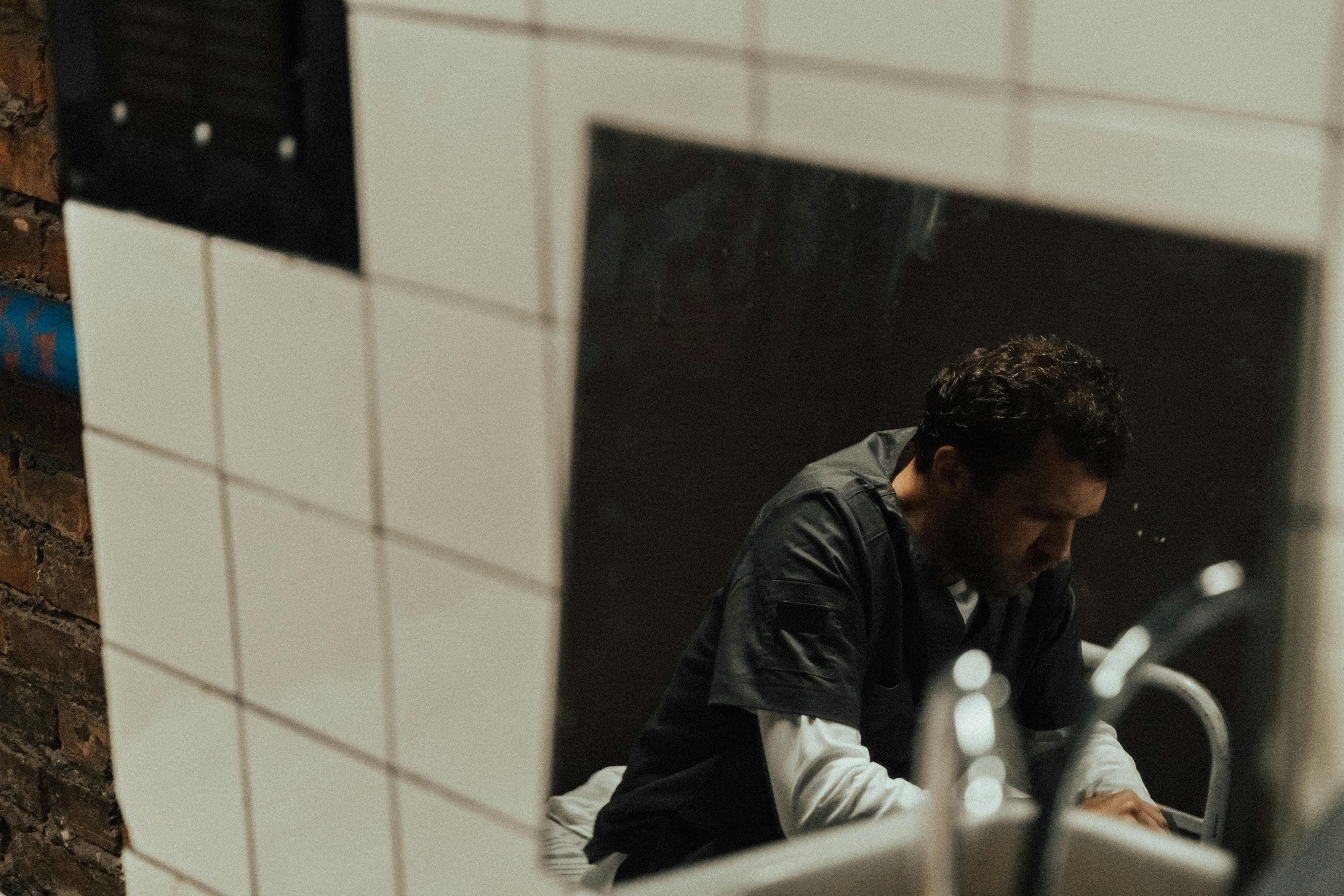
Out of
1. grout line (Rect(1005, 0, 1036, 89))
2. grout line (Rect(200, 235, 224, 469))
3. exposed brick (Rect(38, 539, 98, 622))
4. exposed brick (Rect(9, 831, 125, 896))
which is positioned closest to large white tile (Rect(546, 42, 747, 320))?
grout line (Rect(1005, 0, 1036, 89))

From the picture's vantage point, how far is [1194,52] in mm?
776

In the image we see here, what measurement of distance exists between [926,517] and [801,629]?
10 cm

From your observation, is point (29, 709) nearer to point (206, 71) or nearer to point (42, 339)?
point (42, 339)

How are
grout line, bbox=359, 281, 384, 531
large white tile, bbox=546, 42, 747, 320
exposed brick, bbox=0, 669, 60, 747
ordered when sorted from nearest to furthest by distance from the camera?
large white tile, bbox=546, 42, 747, 320 → grout line, bbox=359, 281, 384, 531 → exposed brick, bbox=0, 669, 60, 747

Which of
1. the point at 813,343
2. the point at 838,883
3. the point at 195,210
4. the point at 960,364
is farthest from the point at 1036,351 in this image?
the point at 195,210

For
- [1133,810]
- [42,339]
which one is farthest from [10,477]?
[1133,810]

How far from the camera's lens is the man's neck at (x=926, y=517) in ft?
2.85

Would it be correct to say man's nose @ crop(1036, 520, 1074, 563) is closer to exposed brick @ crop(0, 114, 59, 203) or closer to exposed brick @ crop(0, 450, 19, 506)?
exposed brick @ crop(0, 114, 59, 203)

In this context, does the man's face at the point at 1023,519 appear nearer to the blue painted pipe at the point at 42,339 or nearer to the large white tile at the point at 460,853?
the large white tile at the point at 460,853

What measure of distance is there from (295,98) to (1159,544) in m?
0.72

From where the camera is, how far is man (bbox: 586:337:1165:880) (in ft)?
2.70

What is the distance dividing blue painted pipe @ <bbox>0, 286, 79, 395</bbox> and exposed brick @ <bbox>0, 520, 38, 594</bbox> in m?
0.21

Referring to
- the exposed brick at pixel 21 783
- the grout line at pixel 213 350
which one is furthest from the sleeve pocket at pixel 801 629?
the exposed brick at pixel 21 783

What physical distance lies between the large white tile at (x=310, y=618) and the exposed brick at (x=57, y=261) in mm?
281
